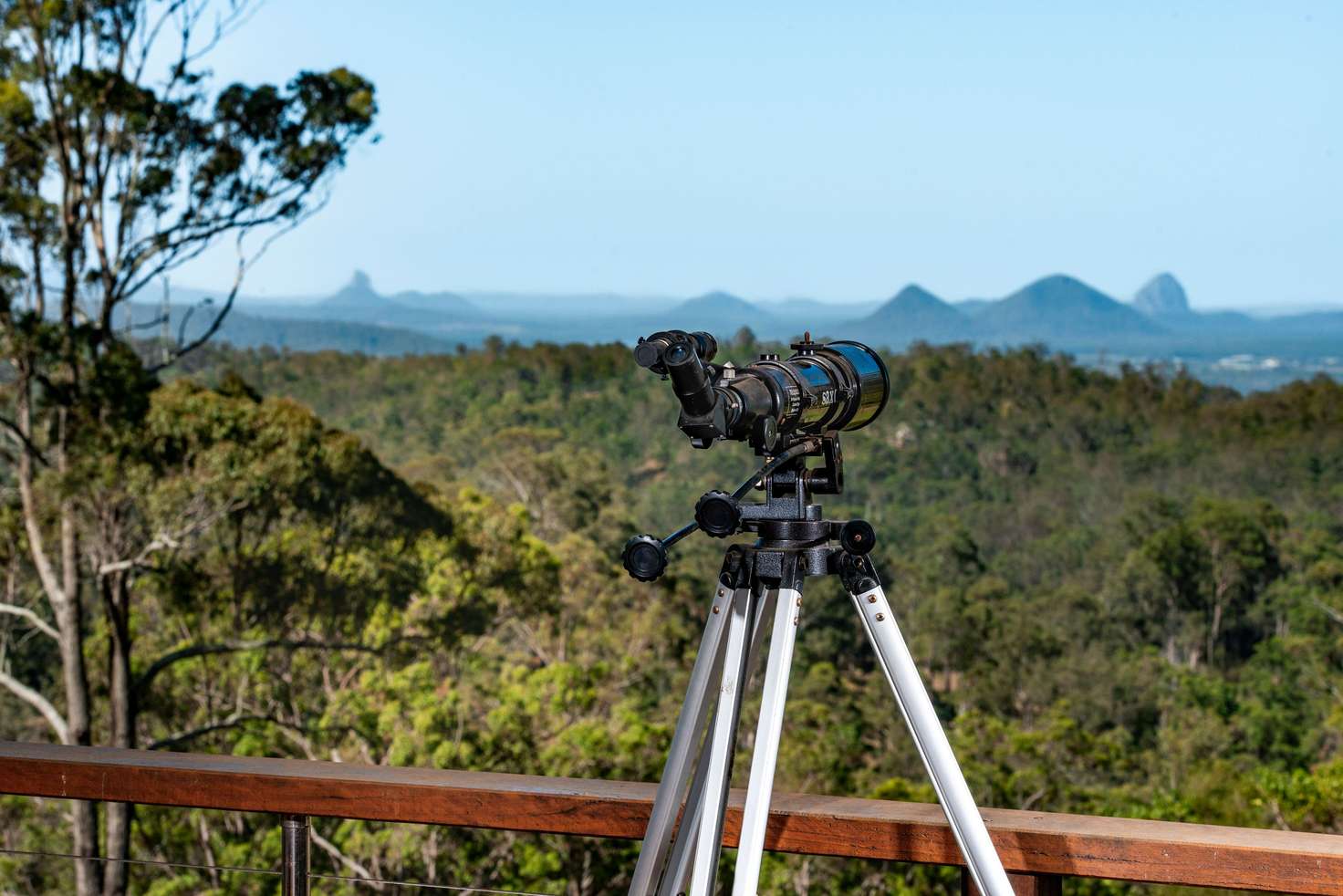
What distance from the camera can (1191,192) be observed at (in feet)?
106

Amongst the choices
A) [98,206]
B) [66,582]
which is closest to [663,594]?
[66,582]

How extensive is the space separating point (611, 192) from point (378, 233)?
4.62 m

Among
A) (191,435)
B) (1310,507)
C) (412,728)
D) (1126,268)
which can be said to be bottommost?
(412,728)

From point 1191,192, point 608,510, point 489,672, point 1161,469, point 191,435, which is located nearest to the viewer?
point 191,435

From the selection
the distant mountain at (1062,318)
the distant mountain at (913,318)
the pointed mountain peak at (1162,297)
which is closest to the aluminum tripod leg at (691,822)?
the distant mountain at (913,318)

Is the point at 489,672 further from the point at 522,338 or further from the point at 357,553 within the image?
the point at 522,338

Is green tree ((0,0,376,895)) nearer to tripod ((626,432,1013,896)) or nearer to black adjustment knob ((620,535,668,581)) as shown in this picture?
tripod ((626,432,1013,896))

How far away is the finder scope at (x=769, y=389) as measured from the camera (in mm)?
874

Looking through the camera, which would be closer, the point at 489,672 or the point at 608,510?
the point at 489,672

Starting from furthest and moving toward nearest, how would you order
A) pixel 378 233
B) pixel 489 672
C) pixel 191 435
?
pixel 378 233, pixel 489 672, pixel 191 435

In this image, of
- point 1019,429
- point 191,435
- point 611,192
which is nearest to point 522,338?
point 611,192

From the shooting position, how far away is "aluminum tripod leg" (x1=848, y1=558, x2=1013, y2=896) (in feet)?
3.14

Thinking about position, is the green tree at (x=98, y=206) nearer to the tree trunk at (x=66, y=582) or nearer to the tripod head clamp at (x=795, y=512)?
the tree trunk at (x=66, y=582)

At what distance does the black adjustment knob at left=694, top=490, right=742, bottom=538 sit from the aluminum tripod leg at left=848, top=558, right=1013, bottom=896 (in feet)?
0.45
